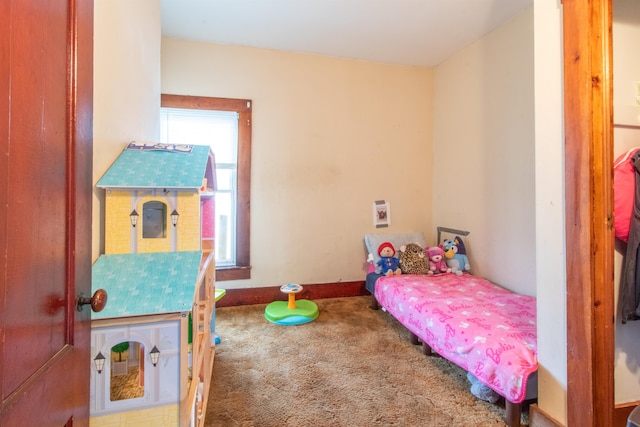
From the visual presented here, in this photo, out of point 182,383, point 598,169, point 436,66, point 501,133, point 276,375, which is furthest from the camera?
point 436,66

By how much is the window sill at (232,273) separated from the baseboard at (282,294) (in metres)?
0.13

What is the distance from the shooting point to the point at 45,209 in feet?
1.85

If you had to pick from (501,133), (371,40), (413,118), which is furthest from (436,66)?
(501,133)

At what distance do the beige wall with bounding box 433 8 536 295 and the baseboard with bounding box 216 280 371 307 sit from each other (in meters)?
1.23

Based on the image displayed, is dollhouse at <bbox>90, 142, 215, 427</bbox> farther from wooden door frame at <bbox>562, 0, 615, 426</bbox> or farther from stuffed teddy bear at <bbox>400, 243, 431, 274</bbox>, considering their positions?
stuffed teddy bear at <bbox>400, 243, 431, 274</bbox>

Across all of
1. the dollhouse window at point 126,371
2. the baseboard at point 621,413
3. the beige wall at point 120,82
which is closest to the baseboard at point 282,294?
the beige wall at point 120,82

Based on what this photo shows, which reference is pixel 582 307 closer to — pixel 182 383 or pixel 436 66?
pixel 182 383

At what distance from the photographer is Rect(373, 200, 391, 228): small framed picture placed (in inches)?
131

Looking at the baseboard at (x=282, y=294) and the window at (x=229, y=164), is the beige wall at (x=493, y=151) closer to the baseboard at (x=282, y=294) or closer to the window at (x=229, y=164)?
the baseboard at (x=282, y=294)

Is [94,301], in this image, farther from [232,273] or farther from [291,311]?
[232,273]

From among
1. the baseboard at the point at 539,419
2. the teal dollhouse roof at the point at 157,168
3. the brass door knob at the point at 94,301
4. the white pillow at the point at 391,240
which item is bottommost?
the baseboard at the point at 539,419

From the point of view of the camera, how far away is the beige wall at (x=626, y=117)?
1298mm

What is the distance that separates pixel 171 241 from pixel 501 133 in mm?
2659

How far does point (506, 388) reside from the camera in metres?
1.43
